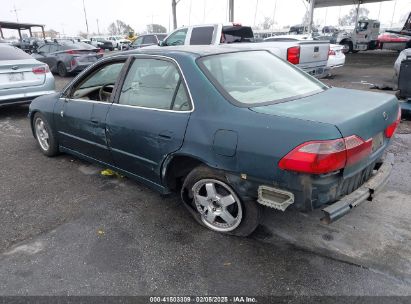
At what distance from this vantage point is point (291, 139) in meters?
2.38

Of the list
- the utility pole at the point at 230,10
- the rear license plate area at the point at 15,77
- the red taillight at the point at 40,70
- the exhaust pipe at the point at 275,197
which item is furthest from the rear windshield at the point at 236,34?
the utility pole at the point at 230,10

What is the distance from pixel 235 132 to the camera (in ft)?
8.57

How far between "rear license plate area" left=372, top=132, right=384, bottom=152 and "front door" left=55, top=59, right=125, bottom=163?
2531mm

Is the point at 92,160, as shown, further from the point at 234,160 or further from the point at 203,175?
the point at 234,160

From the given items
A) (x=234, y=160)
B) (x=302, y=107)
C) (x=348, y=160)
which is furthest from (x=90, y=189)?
(x=348, y=160)

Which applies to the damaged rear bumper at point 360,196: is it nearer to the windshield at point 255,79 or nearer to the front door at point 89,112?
the windshield at point 255,79

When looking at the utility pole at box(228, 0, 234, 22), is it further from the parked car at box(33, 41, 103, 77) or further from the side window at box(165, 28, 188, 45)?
the side window at box(165, 28, 188, 45)

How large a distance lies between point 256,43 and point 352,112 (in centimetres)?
666

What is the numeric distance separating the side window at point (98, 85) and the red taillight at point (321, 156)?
7.80 ft

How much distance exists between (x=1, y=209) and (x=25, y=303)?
1.61 meters

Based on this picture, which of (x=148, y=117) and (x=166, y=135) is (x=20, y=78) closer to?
(x=148, y=117)

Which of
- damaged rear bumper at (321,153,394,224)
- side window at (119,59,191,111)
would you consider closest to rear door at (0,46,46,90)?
side window at (119,59,191,111)

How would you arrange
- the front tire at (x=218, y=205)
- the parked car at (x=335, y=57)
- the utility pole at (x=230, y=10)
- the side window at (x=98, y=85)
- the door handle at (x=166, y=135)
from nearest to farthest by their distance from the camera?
the front tire at (x=218, y=205) → the door handle at (x=166, y=135) → the side window at (x=98, y=85) → the parked car at (x=335, y=57) → the utility pole at (x=230, y=10)

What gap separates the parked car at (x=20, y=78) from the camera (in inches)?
273
